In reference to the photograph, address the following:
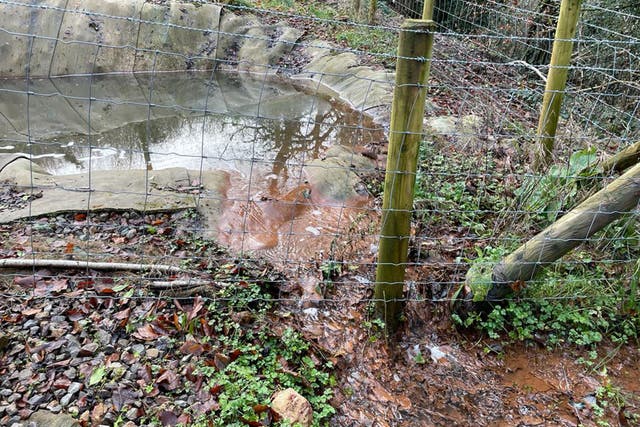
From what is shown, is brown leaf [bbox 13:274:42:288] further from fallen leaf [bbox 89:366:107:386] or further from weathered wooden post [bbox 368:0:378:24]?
weathered wooden post [bbox 368:0:378:24]

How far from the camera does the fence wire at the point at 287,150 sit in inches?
A: 133

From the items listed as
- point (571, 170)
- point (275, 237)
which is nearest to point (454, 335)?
point (571, 170)

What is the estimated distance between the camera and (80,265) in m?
3.00

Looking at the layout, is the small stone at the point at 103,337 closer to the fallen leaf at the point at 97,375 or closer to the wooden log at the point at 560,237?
the fallen leaf at the point at 97,375

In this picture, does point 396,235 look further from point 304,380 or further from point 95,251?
point 95,251

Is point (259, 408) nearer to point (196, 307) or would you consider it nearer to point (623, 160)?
point (196, 307)

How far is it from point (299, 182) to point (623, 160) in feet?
9.49

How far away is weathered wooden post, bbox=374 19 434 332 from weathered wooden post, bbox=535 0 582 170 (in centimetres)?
164

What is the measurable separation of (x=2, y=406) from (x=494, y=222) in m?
3.38

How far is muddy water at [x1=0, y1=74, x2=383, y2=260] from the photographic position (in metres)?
4.42

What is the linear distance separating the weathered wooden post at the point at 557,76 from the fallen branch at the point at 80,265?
9.69 ft

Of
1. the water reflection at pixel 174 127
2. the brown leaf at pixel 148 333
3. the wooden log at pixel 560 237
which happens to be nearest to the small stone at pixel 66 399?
the brown leaf at pixel 148 333

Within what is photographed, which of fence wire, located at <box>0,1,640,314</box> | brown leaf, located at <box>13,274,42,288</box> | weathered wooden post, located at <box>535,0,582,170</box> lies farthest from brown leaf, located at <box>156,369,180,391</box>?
weathered wooden post, located at <box>535,0,582,170</box>

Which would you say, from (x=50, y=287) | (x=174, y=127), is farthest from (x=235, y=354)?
(x=174, y=127)
